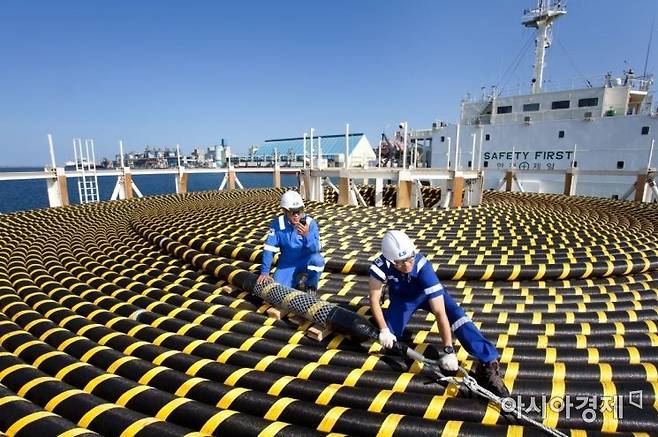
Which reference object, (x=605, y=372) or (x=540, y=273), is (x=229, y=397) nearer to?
(x=605, y=372)

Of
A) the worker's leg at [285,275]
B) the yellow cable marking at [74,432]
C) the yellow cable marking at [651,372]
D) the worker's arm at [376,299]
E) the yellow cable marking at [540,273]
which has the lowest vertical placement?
the yellow cable marking at [74,432]

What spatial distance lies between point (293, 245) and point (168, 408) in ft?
7.04

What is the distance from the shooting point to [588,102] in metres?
21.8

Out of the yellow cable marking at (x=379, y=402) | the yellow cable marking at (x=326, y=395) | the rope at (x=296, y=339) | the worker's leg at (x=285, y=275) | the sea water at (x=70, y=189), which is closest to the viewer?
the rope at (x=296, y=339)

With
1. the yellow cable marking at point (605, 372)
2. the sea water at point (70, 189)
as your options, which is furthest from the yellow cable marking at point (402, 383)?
the sea water at point (70, 189)

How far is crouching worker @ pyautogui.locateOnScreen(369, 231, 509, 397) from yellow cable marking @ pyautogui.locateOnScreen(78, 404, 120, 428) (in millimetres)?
2134

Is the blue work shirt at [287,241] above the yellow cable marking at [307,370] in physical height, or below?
above

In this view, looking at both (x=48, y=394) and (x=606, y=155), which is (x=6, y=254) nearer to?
(x=48, y=394)

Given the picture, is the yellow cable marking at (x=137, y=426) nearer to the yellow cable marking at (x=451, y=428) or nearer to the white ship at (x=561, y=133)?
the yellow cable marking at (x=451, y=428)

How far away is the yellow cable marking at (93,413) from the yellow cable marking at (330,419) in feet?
4.98

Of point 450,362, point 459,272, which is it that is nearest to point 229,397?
point 450,362

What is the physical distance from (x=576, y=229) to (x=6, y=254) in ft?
39.5

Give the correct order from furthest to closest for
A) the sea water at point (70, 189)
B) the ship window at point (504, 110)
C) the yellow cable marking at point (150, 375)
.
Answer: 1. the sea water at point (70, 189)
2. the ship window at point (504, 110)
3. the yellow cable marking at point (150, 375)

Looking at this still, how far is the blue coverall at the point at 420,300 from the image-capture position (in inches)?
110
